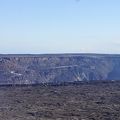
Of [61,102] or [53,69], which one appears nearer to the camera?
[61,102]

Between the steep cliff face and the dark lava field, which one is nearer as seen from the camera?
the dark lava field

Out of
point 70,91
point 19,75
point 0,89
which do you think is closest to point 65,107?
point 70,91

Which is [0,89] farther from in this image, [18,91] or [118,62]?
[118,62]

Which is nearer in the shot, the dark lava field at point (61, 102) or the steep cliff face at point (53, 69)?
the dark lava field at point (61, 102)
